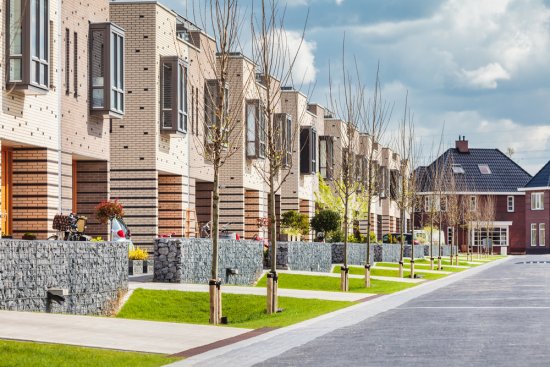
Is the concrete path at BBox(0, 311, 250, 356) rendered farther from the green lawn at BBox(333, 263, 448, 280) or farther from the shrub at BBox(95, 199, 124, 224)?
the green lawn at BBox(333, 263, 448, 280)

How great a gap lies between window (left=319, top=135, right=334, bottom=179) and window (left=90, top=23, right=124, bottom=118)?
35.2m

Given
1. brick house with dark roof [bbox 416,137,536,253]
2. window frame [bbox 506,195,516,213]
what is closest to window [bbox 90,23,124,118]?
brick house with dark roof [bbox 416,137,536,253]

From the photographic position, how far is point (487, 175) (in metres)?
116

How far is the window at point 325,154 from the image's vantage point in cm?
6669

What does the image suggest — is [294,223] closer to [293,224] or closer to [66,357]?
[293,224]

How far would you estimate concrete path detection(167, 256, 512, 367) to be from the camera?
13039mm

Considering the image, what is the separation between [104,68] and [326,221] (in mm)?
25298

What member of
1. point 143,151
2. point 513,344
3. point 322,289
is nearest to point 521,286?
point 322,289

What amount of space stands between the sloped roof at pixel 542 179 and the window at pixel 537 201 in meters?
0.99

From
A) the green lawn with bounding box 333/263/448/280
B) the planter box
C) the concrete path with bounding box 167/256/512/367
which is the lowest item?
the green lawn with bounding box 333/263/448/280

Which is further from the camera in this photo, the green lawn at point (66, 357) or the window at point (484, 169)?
the window at point (484, 169)

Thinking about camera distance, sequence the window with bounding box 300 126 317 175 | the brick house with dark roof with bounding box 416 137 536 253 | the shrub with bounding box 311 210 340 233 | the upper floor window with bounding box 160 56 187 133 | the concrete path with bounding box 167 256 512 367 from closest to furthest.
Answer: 1. the concrete path with bounding box 167 256 512 367
2. the upper floor window with bounding box 160 56 187 133
3. the shrub with bounding box 311 210 340 233
4. the window with bounding box 300 126 317 175
5. the brick house with dark roof with bounding box 416 137 536 253

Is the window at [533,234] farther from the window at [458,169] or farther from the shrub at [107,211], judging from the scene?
the shrub at [107,211]

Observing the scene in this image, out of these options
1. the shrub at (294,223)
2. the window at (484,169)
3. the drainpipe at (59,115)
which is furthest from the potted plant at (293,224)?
the window at (484,169)
